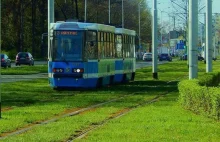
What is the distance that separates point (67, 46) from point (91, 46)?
125 cm

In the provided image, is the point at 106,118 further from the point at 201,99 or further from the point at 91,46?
the point at 91,46

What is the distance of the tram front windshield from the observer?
34.4 meters

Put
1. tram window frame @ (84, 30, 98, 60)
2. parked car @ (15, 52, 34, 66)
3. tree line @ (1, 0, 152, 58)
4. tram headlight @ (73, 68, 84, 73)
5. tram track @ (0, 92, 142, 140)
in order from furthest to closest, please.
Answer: tree line @ (1, 0, 152, 58) < parked car @ (15, 52, 34, 66) < tram window frame @ (84, 30, 98, 60) < tram headlight @ (73, 68, 84, 73) < tram track @ (0, 92, 142, 140)

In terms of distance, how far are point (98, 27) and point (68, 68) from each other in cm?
351

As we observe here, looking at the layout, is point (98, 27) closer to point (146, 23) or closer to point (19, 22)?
point (19, 22)

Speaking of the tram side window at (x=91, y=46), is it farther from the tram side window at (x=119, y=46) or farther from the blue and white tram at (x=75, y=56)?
the tram side window at (x=119, y=46)

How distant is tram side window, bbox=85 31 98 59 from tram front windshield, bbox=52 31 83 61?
0.38m

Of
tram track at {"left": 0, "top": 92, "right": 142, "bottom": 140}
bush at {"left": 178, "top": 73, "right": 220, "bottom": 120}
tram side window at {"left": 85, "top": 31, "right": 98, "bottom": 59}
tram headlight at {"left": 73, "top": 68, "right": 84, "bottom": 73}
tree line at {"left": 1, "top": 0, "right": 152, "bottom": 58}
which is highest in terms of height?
tree line at {"left": 1, "top": 0, "right": 152, "bottom": 58}

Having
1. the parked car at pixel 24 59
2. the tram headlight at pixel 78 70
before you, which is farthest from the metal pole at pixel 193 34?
the parked car at pixel 24 59

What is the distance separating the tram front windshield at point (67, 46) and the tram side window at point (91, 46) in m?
0.38

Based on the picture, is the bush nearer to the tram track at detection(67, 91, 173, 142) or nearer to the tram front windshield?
the tram track at detection(67, 91, 173, 142)

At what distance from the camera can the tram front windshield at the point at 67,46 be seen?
3438cm

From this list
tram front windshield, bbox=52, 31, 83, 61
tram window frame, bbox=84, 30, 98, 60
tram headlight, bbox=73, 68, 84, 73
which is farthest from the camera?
tram window frame, bbox=84, 30, 98, 60

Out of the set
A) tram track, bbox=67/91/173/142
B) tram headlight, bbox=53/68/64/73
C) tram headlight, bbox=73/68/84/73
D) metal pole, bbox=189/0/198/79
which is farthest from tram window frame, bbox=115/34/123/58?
tram track, bbox=67/91/173/142
